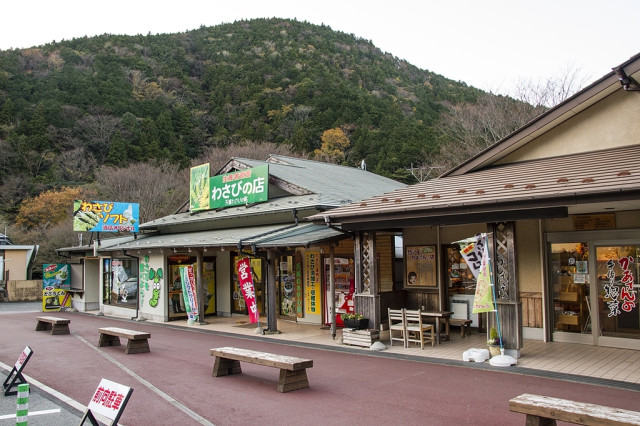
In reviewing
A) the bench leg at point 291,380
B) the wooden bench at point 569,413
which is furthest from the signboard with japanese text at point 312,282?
the wooden bench at point 569,413

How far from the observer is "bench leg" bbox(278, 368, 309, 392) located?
710 cm

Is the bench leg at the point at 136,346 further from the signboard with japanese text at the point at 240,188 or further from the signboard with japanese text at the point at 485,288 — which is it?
the signboard with japanese text at the point at 485,288

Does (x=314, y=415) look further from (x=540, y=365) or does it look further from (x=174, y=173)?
(x=174, y=173)

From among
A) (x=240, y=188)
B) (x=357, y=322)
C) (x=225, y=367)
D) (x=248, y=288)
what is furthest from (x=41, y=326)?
(x=357, y=322)

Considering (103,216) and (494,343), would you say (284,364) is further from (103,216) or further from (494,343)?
(103,216)

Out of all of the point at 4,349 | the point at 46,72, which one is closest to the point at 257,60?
the point at 46,72

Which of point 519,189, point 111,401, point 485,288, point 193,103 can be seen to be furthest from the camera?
point 193,103

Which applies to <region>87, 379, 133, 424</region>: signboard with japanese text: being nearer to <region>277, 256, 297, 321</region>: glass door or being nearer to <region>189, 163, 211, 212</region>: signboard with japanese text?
<region>277, 256, 297, 321</region>: glass door

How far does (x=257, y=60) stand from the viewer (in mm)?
59875

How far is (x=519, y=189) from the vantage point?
843cm

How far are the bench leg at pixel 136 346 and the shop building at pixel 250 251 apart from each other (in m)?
3.21

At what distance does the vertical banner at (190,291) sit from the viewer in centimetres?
1508

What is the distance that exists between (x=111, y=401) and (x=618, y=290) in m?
9.18

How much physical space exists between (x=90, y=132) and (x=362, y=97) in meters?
25.1
